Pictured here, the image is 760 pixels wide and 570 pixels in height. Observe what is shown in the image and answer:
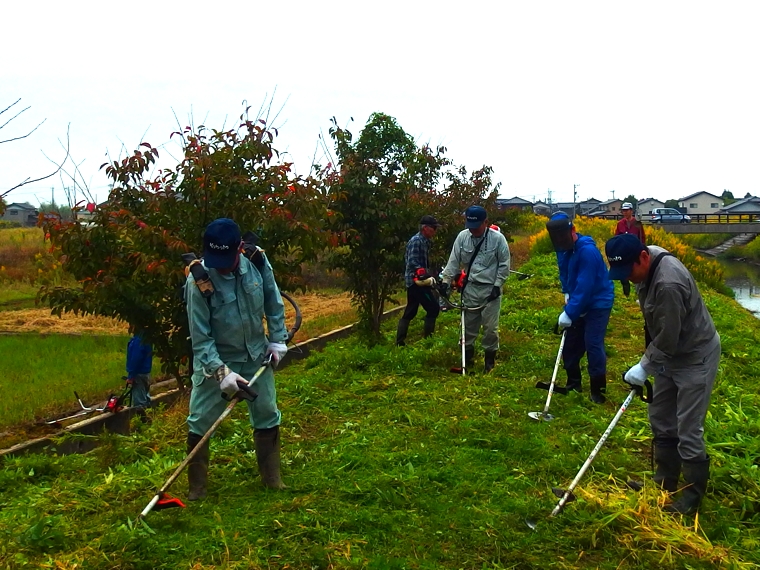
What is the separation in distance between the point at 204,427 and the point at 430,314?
18.9 ft

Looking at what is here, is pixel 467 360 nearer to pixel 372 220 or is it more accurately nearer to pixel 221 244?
pixel 372 220

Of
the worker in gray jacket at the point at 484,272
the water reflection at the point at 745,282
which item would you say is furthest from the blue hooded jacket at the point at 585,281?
the water reflection at the point at 745,282

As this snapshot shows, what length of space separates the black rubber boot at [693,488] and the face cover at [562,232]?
9.01 feet

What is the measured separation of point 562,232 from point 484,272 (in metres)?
1.36

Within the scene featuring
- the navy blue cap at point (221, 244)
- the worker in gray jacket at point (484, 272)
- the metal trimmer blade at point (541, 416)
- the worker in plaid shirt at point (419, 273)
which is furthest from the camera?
the worker in plaid shirt at point (419, 273)

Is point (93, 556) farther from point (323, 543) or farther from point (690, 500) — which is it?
point (690, 500)

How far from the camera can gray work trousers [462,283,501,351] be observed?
766 centimetres

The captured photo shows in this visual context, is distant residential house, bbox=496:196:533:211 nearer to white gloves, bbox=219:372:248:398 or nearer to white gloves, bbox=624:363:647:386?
white gloves, bbox=624:363:647:386

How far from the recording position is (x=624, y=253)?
4105mm

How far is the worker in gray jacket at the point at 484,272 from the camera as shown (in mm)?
7637

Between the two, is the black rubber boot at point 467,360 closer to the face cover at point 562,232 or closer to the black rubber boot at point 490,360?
the black rubber boot at point 490,360

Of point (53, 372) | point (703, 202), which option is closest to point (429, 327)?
point (53, 372)

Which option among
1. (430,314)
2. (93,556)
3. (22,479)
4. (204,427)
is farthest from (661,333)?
(430,314)

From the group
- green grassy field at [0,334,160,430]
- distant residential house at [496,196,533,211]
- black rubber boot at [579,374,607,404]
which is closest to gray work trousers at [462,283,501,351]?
black rubber boot at [579,374,607,404]
